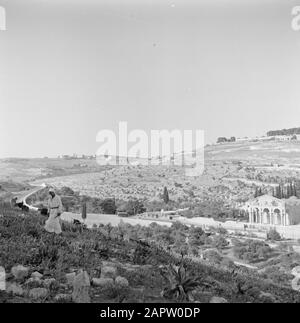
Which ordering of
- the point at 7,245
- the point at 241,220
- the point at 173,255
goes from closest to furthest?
1. the point at 7,245
2. the point at 173,255
3. the point at 241,220

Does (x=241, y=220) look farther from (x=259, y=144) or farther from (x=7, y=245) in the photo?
(x=7, y=245)

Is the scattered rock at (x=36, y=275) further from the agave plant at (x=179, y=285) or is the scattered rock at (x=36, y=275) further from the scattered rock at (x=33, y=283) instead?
the agave plant at (x=179, y=285)

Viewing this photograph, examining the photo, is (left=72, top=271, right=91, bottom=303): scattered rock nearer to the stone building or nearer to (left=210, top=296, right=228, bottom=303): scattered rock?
(left=210, top=296, right=228, bottom=303): scattered rock

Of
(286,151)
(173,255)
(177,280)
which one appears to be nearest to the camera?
(177,280)

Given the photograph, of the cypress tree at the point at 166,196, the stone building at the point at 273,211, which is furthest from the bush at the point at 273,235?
the cypress tree at the point at 166,196

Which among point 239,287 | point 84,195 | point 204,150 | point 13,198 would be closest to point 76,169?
point 84,195

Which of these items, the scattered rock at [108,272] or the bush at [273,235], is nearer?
the scattered rock at [108,272]

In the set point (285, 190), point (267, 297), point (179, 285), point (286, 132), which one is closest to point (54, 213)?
point (179, 285)
